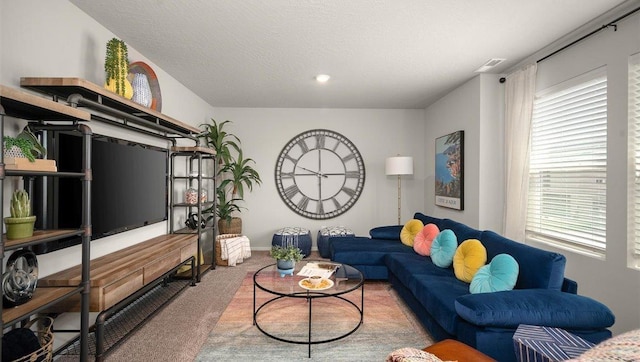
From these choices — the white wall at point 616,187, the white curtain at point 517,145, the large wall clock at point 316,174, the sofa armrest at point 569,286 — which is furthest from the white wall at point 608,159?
the large wall clock at point 316,174

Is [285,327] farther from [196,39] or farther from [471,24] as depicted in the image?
[471,24]

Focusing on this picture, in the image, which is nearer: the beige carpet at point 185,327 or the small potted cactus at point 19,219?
the small potted cactus at point 19,219

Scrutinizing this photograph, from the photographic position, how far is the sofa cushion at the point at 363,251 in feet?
11.3

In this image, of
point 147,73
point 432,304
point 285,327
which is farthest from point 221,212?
point 432,304

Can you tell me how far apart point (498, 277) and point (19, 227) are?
281 cm

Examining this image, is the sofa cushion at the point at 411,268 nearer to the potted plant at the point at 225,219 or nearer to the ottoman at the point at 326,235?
the ottoman at the point at 326,235

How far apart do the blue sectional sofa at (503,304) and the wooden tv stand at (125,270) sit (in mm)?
2146

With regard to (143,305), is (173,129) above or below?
above

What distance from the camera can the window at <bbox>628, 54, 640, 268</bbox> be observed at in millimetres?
2148

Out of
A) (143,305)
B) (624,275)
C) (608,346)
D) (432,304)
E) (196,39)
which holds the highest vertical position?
(196,39)

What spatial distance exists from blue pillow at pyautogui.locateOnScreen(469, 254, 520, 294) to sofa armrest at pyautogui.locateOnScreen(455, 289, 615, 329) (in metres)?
0.31

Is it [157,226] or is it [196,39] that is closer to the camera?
[196,39]

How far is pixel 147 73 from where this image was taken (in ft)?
9.53

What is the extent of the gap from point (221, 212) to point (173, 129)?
5.39 ft
